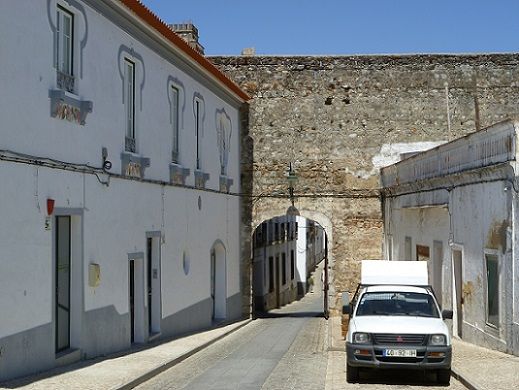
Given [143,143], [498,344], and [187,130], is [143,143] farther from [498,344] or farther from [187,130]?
[498,344]

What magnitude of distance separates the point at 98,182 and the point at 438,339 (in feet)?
20.8

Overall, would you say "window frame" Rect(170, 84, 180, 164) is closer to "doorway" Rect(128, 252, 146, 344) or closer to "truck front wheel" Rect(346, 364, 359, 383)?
"doorway" Rect(128, 252, 146, 344)

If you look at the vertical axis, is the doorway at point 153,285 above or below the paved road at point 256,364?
above

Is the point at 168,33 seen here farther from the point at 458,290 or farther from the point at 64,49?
the point at 458,290

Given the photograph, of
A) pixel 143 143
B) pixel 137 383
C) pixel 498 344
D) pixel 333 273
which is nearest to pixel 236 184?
pixel 333 273

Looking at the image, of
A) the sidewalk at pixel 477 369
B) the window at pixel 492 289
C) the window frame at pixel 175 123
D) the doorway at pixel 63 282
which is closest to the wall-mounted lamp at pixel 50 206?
the doorway at pixel 63 282

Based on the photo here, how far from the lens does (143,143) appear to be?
16453 millimetres

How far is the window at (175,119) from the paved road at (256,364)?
4541mm

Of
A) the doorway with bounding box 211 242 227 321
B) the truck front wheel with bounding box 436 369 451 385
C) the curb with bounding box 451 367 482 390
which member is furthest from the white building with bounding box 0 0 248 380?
the curb with bounding box 451 367 482 390

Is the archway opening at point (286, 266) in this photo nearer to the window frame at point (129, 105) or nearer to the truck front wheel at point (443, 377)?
the window frame at point (129, 105)

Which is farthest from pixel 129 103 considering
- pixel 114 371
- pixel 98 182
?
pixel 114 371

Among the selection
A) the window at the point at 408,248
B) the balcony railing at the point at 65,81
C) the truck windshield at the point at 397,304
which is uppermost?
the balcony railing at the point at 65,81

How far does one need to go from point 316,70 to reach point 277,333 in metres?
9.17

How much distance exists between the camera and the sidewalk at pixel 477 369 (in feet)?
36.0
